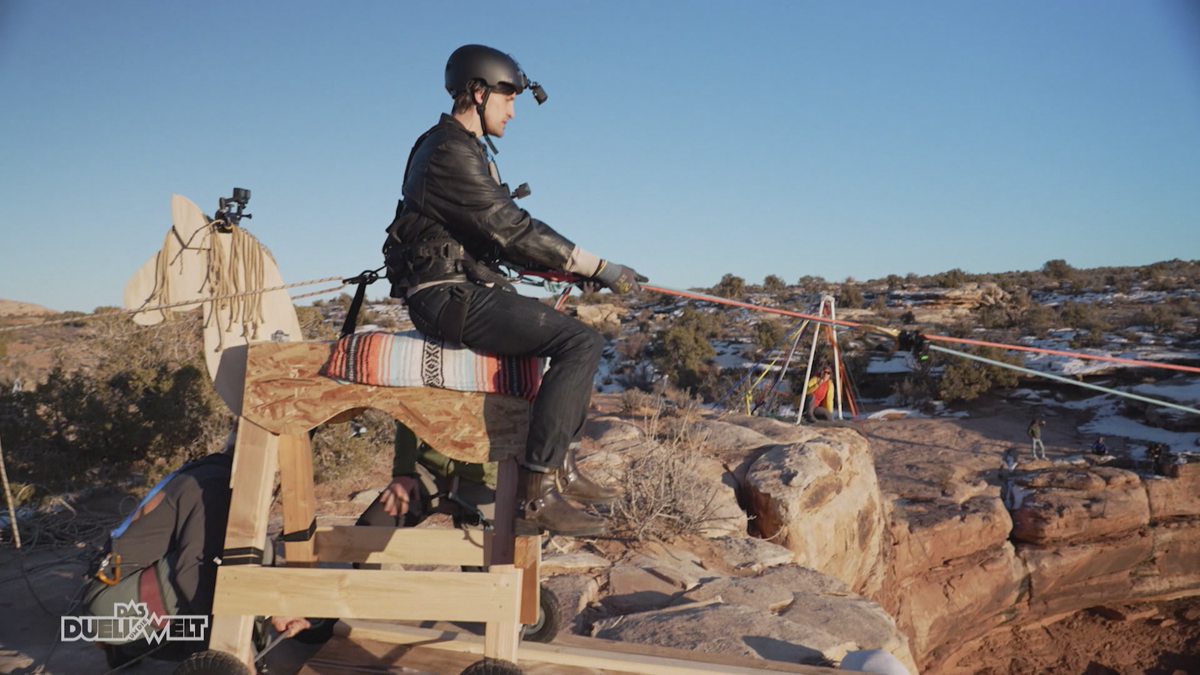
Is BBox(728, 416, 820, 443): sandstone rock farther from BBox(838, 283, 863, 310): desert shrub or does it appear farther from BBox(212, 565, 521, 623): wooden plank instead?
BBox(838, 283, 863, 310): desert shrub

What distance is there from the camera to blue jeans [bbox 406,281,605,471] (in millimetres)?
2574

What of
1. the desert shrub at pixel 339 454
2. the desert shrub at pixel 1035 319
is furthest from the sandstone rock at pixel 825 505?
the desert shrub at pixel 1035 319

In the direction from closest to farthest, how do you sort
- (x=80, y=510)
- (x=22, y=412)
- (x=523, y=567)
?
1. (x=523, y=567)
2. (x=80, y=510)
3. (x=22, y=412)

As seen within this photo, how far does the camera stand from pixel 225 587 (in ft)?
8.27

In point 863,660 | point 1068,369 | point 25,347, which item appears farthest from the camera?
point 1068,369

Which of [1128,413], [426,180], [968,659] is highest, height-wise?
[426,180]

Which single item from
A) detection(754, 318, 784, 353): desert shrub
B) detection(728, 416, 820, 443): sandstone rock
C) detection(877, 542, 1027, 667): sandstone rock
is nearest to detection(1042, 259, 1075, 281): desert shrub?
→ detection(754, 318, 784, 353): desert shrub

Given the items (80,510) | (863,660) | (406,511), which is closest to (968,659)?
(863,660)

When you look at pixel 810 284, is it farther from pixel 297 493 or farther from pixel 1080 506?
pixel 297 493

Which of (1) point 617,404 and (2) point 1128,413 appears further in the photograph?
(2) point 1128,413

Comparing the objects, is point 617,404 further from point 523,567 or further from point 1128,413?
point 1128,413

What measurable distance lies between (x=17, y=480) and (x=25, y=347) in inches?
449

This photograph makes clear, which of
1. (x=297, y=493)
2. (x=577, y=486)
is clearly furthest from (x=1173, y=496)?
(x=297, y=493)

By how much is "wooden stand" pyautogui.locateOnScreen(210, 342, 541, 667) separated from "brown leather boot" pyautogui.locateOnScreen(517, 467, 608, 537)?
0.36ft
